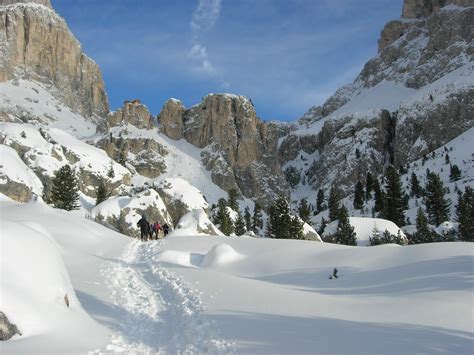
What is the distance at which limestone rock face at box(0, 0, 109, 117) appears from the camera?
171375 millimetres

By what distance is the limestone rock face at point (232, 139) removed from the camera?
16638 cm

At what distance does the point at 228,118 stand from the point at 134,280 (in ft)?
525

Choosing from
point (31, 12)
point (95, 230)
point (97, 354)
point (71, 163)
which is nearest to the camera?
point (97, 354)

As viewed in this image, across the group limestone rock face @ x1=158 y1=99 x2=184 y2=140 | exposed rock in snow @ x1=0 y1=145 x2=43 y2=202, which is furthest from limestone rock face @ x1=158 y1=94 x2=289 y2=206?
exposed rock in snow @ x1=0 y1=145 x2=43 y2=202

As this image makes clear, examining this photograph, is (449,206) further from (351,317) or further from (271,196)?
(271,196)

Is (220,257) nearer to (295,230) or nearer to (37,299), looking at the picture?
(37,299)

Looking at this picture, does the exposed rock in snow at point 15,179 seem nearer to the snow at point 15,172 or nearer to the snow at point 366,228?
the snow at point 15,172

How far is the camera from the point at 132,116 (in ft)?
536

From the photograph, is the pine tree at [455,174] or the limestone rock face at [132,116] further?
the limestone rock face at [132,116]

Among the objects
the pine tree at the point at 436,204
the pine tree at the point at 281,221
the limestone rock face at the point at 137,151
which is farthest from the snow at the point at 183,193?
the limestone rock face at the point at 137,151

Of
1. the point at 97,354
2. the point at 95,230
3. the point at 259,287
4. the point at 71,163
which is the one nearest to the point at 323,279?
the point at 259,287

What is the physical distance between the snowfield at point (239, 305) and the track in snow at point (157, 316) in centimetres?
3

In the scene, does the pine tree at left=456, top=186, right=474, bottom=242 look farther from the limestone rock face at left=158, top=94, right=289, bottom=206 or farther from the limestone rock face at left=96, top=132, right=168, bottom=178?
the limestone rock face at left=158, top=94, right=289, bottom=206

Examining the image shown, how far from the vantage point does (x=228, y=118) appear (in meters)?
173
